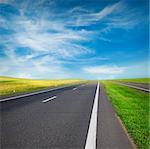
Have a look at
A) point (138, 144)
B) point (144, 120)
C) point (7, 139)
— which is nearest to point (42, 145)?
point (7, 139)

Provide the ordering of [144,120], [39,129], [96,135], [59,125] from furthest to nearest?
1. [144,120]
2. [59,125]
3. [39,129]
4. [96,135]

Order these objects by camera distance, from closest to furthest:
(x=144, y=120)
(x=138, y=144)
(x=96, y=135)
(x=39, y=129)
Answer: (x=138, y=144)
(x=96, y=135)
(x=39, y=129)
(x=144, y=120)

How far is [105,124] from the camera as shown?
721 centimetres

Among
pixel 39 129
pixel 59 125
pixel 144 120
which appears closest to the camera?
pixel 39 129

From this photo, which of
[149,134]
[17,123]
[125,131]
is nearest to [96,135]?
[125,131]

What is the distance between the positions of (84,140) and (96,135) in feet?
1.91

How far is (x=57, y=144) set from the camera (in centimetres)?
492

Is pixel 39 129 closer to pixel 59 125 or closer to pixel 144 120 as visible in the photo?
pixel 59 125

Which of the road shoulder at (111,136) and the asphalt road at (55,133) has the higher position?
the asphalt road at (55,133)

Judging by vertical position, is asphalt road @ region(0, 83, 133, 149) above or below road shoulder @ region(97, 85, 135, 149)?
above

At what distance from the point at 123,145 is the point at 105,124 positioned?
216 cm

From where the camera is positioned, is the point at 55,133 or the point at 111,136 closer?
the point at 111,136

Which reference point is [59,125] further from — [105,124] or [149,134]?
[149,134]

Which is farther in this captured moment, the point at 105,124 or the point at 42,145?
the point at 105,124
